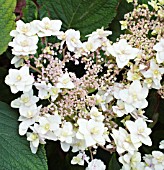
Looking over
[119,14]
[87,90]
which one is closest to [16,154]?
[87,90]

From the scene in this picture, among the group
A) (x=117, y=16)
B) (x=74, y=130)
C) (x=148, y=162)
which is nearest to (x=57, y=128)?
(x=74, y=130)

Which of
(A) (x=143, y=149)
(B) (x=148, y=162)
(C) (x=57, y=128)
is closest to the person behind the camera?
(C) (x=57, y=128)

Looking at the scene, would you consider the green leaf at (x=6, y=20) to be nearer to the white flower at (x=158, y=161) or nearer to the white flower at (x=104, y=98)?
the white flower at (x=104, y=98)

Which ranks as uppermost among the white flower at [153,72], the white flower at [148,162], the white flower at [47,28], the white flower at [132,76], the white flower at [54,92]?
the white flower at [47,28]

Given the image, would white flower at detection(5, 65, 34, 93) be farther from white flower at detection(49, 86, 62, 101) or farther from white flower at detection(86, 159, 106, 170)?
white flower at detection(86, 159, 106, 170)

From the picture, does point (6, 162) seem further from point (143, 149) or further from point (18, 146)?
point (143, 149)

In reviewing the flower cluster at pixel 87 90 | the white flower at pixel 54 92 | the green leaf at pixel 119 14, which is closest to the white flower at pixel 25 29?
the flower cluster at pixel 87 90
